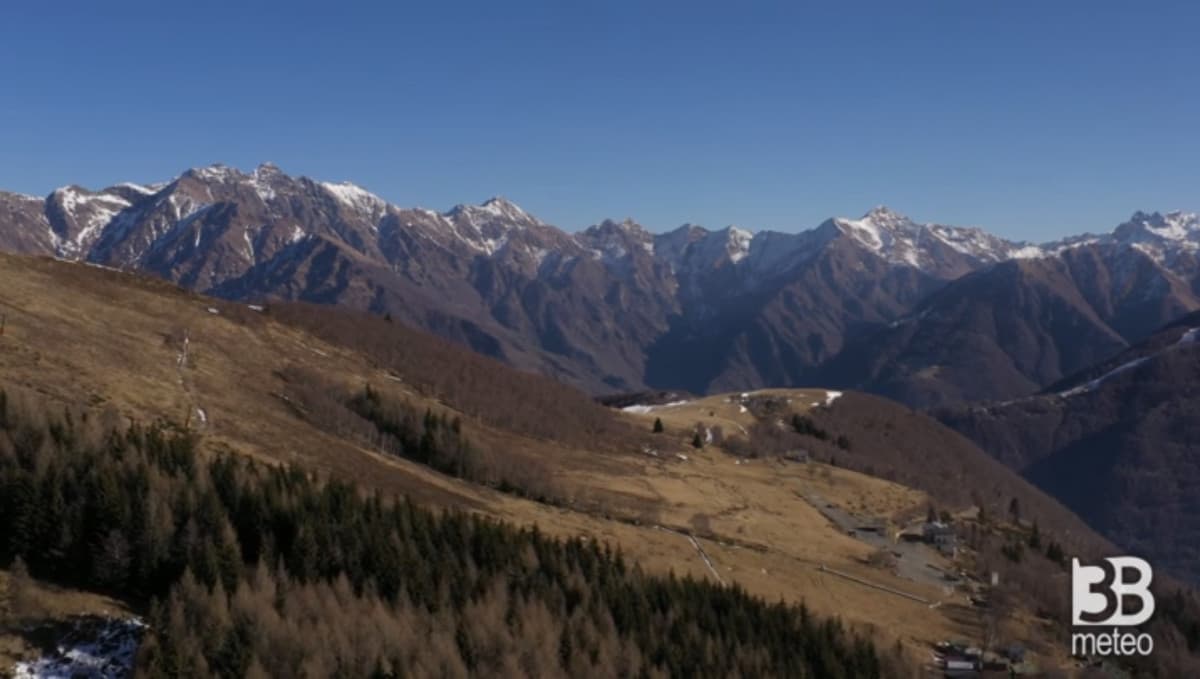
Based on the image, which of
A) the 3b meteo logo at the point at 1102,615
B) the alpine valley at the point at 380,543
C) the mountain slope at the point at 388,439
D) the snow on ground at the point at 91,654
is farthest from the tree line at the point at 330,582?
the 3b meteo logo at the point at 1102,615

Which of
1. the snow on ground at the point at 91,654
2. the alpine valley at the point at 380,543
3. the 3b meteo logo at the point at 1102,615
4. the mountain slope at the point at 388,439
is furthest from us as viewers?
the mountain slope at the point at 388,439

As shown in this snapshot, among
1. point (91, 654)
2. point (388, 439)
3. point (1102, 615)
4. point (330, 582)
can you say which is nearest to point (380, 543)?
point (330, 582)

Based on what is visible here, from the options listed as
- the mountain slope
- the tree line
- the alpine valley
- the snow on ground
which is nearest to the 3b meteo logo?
the alpine valley

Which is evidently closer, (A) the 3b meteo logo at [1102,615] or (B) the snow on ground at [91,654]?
(B) the snow on ground at [91,654]

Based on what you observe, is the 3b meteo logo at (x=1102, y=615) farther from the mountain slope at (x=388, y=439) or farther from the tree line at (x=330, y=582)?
the tree line at (x=330, y=582)

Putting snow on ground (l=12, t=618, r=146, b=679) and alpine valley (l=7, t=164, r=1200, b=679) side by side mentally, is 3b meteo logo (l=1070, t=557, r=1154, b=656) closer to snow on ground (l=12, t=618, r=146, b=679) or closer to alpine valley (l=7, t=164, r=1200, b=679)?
alpine valley (l=7, t=164, r=1200, b=679)

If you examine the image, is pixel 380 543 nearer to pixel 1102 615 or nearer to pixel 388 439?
pixel 388 439
